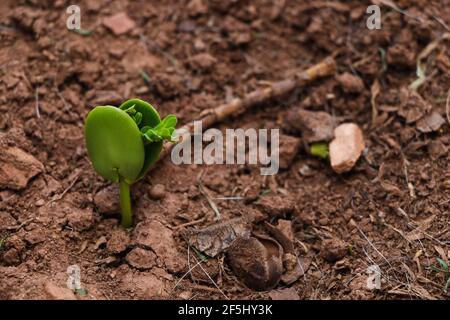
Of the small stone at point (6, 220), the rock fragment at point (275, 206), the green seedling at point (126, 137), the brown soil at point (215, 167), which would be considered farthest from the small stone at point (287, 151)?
the small stone at point (6, 220)

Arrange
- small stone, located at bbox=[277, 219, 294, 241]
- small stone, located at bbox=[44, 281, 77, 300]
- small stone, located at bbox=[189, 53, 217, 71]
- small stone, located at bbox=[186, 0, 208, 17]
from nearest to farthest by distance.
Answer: small stone, located at bbox=[44, 281, 77, 300] → small stone, located at bbox=[277, 219, 294, 241] → small stone, located at bbox=[189, 53, 217, 71] → small stone, located at bbox=[186, 0, 208, 17]

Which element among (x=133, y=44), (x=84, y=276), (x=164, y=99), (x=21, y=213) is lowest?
(x=84, y=276)

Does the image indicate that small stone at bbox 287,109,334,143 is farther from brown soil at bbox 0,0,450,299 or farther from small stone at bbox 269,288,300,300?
small stone at bbox 269,288,300,300

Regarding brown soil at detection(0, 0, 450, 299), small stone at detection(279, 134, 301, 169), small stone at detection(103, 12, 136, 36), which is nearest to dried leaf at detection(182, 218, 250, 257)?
brown soil at detection(0, 0, 450, 299)

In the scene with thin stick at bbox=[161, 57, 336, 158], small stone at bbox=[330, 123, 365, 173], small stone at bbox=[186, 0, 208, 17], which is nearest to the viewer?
small stone at bbox=[330, 123, 365, 173]

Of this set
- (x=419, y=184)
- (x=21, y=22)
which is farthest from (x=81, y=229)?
(x=419, y=184)

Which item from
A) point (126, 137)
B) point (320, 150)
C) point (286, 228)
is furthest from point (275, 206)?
point (126, 137)

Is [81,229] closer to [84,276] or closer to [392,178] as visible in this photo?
[84,276]
